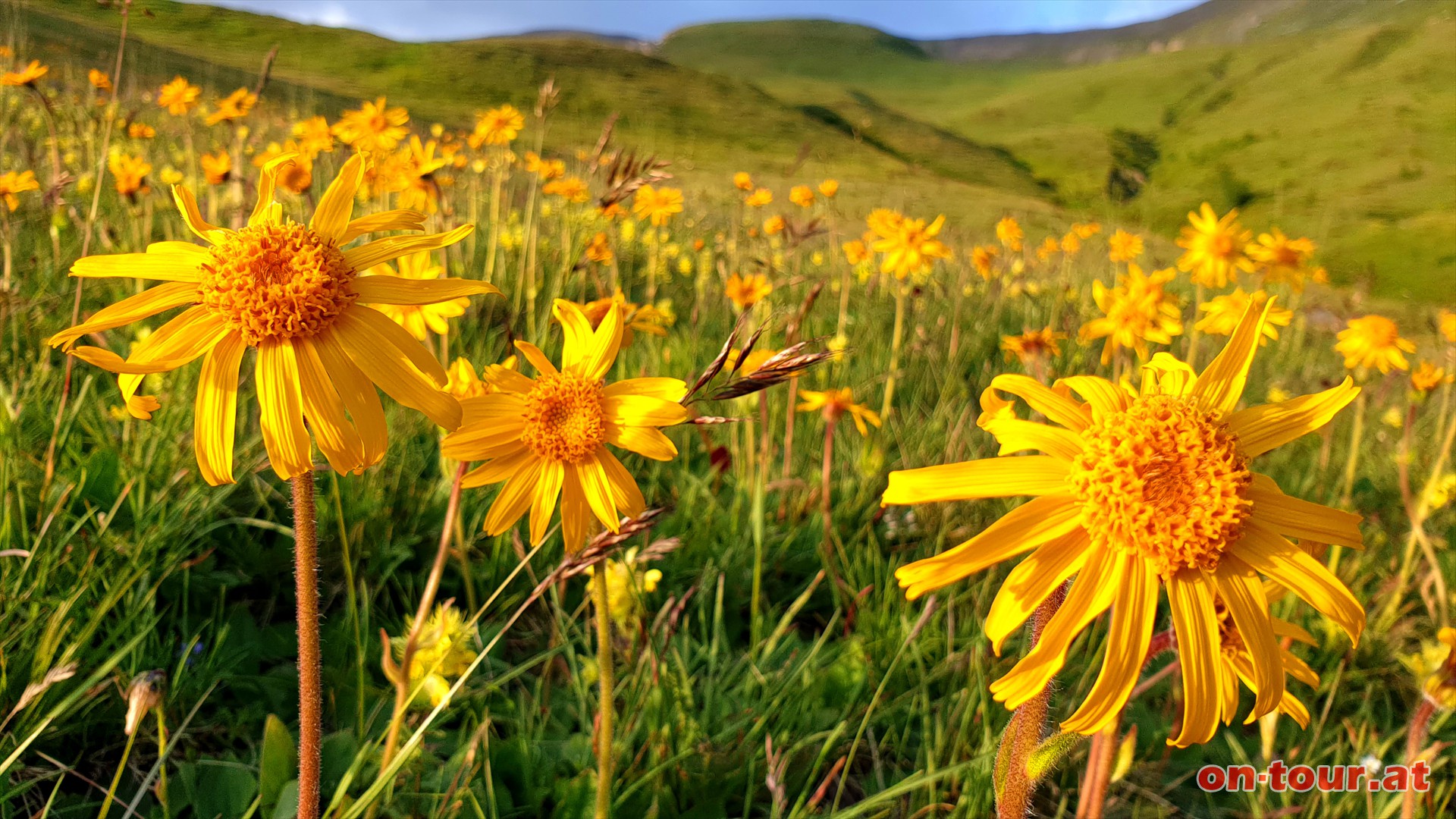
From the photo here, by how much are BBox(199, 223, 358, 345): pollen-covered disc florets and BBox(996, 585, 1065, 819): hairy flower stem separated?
1.10 m

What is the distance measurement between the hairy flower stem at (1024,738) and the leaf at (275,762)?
132cm

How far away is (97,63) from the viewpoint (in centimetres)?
1000

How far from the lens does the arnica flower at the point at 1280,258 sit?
3980mm

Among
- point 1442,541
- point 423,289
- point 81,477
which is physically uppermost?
point 423,289

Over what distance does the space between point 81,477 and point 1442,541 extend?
4661 mm

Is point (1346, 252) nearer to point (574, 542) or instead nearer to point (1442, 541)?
point (1442, 541)

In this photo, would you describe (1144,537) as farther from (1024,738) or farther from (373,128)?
(373,128)

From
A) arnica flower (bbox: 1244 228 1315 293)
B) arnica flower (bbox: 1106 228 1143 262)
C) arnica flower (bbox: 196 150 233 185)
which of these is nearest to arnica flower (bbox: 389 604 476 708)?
arnica flower (bbox: 196 150 233 185)

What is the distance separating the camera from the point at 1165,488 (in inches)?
40.2

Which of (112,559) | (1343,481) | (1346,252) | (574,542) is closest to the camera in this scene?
(574,542)

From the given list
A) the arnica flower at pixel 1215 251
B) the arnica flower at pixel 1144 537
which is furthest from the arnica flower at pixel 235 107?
the arnica flower at pixel 1215 251

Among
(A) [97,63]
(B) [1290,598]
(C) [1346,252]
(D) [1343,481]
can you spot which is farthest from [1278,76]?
(A) [97,63]

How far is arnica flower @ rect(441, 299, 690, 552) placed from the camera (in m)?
1.27

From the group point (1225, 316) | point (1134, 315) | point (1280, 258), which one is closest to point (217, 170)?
point (1134, 315)
